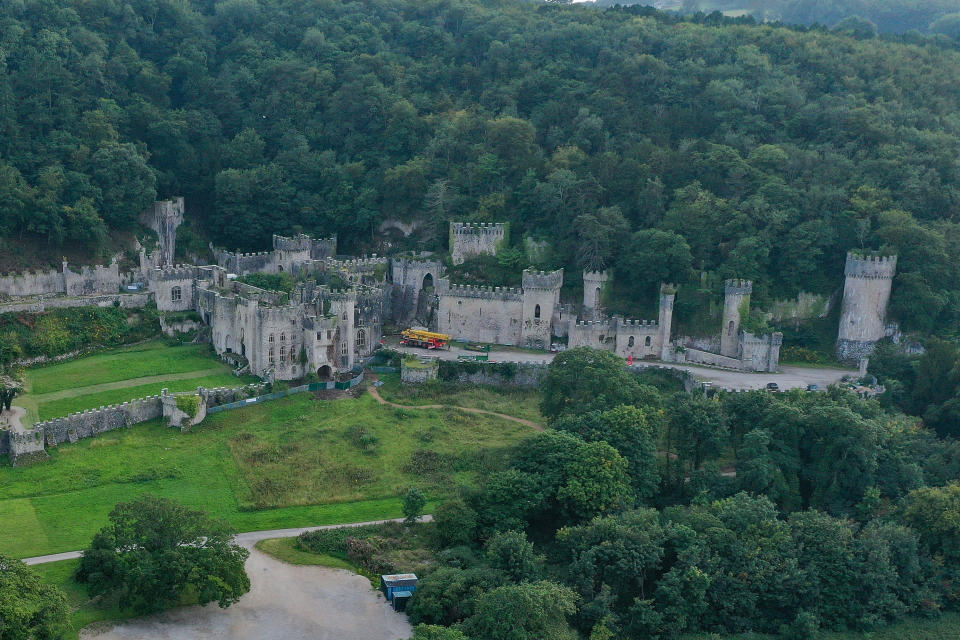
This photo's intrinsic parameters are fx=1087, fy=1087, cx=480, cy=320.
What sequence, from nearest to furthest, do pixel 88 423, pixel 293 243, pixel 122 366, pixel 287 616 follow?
1. pixel 287 616
2. pixel 88 423
3. pixel 122 366
4. pixel 293 243

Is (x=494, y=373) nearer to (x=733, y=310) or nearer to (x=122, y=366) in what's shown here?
(x=733, y=310)

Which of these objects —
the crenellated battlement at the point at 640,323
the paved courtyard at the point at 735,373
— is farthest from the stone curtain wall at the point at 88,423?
the crenellated battlement at the point at 640,323

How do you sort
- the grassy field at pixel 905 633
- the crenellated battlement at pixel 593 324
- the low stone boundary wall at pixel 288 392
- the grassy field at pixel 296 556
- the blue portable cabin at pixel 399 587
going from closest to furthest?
the blue portable cabin at pixel 399 587, the grassy field at pixel 905 633, the grassy field at pixel 296 556, the low stone boundary wall at pixel 288 392, the crenellated battlement at pixel 593 324

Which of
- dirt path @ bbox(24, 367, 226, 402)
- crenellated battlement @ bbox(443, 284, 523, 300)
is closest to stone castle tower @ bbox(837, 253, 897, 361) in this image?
crenellated battlement @ bbox(443, 284, 523, 300)

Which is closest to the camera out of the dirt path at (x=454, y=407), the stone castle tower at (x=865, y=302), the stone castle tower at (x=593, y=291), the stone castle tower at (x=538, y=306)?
the dirt path at (x=454, y=407)

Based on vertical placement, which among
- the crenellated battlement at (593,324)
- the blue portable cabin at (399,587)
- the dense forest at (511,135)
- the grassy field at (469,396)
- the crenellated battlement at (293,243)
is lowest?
the blue portable cabin at (399,587)

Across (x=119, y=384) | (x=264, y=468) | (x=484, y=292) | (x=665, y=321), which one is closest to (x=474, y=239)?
(x=484, y=292)

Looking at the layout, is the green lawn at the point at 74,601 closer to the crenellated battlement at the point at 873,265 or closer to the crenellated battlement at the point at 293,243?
the crenellated battlement at the point at 293,243
